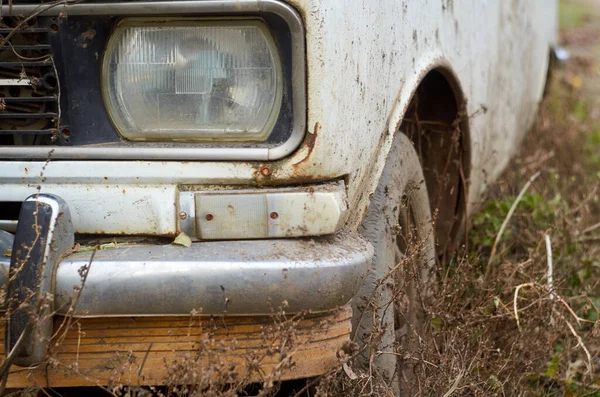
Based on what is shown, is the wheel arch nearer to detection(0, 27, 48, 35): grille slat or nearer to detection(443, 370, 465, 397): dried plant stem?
detection(443, 370, 465, 397): dried plant stem

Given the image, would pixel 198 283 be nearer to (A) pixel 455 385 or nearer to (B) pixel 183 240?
(B) pixel 183 240

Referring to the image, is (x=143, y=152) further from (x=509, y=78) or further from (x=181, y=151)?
(x=509, y=78)

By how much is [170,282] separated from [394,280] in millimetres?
750

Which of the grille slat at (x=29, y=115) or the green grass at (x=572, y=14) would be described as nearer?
the grille slat at (x=29, y=115)

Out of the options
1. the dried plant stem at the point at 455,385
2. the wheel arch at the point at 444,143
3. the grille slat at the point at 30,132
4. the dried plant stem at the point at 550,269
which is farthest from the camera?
the wheel arch at the point at 444,143

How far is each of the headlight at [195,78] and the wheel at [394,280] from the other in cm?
50

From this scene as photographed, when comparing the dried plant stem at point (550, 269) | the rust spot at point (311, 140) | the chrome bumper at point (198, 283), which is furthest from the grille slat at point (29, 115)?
the dried plant stem at point (550, 269)

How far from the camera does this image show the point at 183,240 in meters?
1.71

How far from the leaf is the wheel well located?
3.87ft

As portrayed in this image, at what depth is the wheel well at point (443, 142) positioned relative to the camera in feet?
9.03

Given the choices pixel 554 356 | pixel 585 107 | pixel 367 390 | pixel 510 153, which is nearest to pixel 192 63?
pixel 367 390

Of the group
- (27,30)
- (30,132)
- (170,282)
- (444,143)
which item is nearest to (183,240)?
(170,282)

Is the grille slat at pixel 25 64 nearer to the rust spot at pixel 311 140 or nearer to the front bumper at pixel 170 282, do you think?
the front bumper at pixel 170 282

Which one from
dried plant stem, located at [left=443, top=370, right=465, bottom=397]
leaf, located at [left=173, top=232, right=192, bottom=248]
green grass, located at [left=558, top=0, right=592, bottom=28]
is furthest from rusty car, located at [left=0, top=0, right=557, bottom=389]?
green grass, located at [left=558, top=0, right=592, bottom=28]
